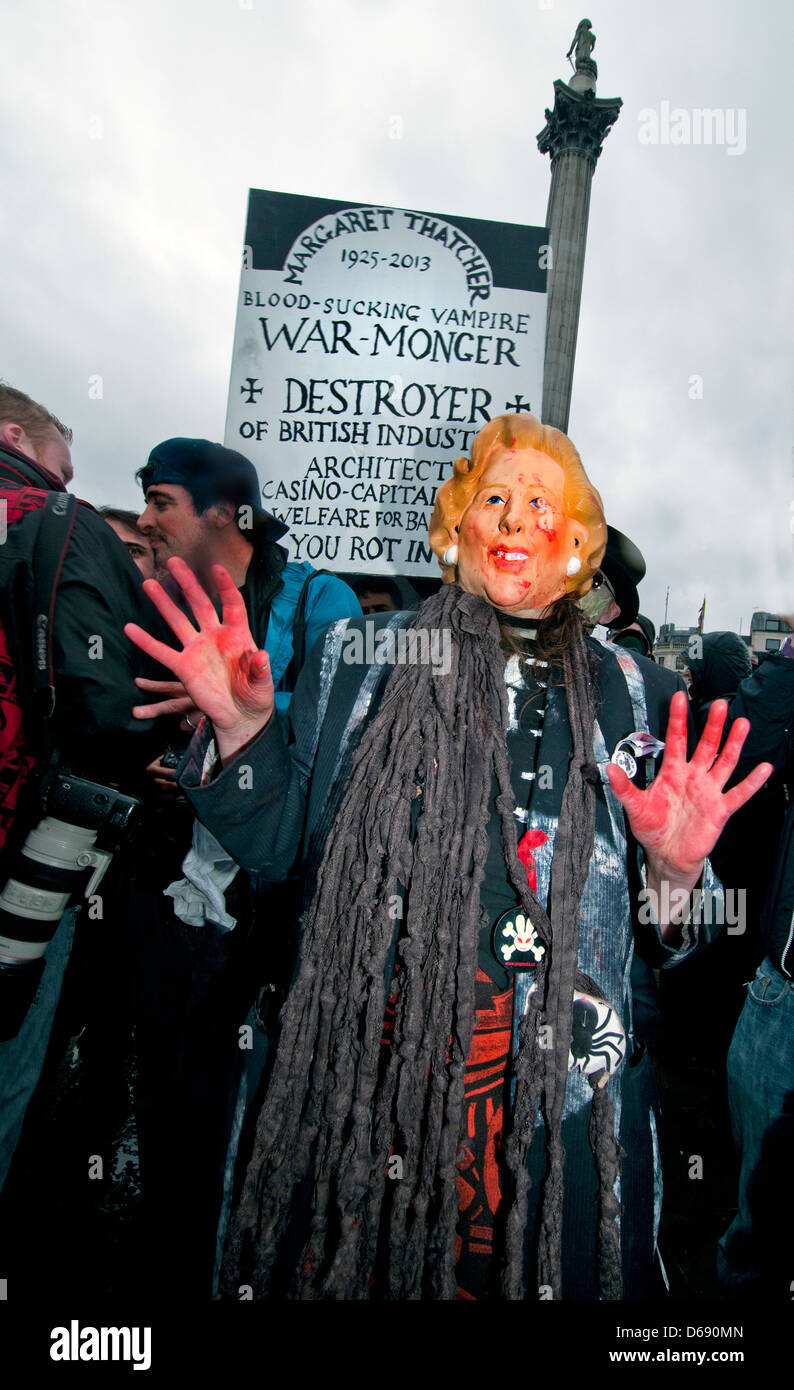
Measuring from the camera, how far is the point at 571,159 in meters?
8.64


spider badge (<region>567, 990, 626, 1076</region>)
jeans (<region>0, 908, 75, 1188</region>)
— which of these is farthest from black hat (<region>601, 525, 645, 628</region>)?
jeans (<region>0, 908, 75, 1188</region>)

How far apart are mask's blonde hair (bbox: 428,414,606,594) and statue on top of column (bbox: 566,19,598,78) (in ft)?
33.7

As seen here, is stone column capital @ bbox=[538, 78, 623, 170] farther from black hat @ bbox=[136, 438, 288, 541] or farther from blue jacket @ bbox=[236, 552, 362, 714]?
blue jacket @ bbox=[236, 552, 362, 714]

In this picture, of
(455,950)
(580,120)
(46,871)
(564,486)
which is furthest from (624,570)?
(580,120)

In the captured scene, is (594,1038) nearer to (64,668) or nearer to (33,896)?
(33,896)

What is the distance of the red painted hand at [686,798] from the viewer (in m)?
1.23

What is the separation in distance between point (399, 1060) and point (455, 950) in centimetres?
21

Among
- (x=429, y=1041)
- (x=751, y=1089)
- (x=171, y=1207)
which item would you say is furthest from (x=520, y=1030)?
(x=171, y=1207)

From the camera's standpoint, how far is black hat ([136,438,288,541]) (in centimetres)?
253

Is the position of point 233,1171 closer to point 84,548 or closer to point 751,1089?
point 84,548

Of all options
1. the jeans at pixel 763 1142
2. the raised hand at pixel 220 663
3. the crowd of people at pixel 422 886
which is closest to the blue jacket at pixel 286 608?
the crowd of people at pixel 422 886

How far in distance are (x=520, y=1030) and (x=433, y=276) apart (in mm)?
3217

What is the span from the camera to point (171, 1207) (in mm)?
2285

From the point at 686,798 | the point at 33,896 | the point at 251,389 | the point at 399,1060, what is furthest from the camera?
the point at 251,389
